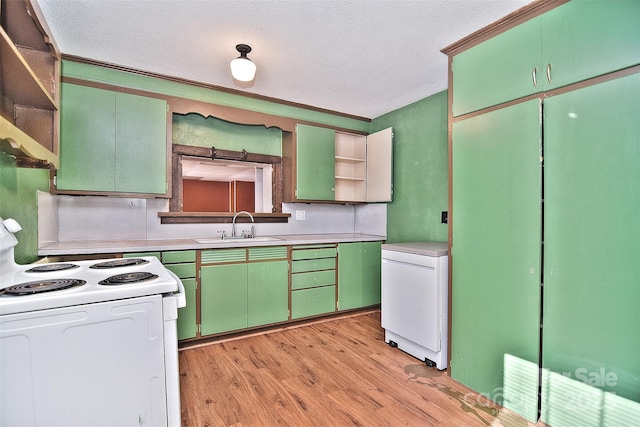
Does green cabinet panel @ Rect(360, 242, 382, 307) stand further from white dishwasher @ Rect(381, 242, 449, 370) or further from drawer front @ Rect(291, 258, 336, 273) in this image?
white dishwasher @ Rect(381, 242, 449, 370)

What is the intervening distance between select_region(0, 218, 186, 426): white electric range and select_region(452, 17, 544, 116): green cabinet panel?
2112 mm

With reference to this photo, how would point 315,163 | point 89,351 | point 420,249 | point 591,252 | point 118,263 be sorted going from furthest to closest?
1. point 315,163
2. point 420,249
3. point 118,263
4. point 591,252
5. point 89,351

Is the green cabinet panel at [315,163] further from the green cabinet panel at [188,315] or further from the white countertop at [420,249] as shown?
the green cabinet panel at [188,315]

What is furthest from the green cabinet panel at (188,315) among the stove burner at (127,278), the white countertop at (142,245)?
the stove burner at (127,278)

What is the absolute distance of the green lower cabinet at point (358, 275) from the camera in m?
3.46

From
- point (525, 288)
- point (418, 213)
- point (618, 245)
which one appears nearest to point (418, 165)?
point (418, 213)

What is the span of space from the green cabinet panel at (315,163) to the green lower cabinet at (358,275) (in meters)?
0.70

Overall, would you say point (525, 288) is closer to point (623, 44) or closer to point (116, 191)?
point (623, 44)

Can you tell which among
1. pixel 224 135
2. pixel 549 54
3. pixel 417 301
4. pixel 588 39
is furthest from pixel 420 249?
pixel 224 135

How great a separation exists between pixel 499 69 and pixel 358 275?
236cm

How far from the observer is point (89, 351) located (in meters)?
1.19

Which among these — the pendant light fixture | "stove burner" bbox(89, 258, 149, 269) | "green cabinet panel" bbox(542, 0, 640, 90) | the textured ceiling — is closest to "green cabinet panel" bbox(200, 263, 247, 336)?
"stove burner" bbox(89, 258, 149, 269)

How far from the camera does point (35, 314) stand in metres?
1.11

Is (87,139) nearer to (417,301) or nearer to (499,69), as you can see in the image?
(417,301)
